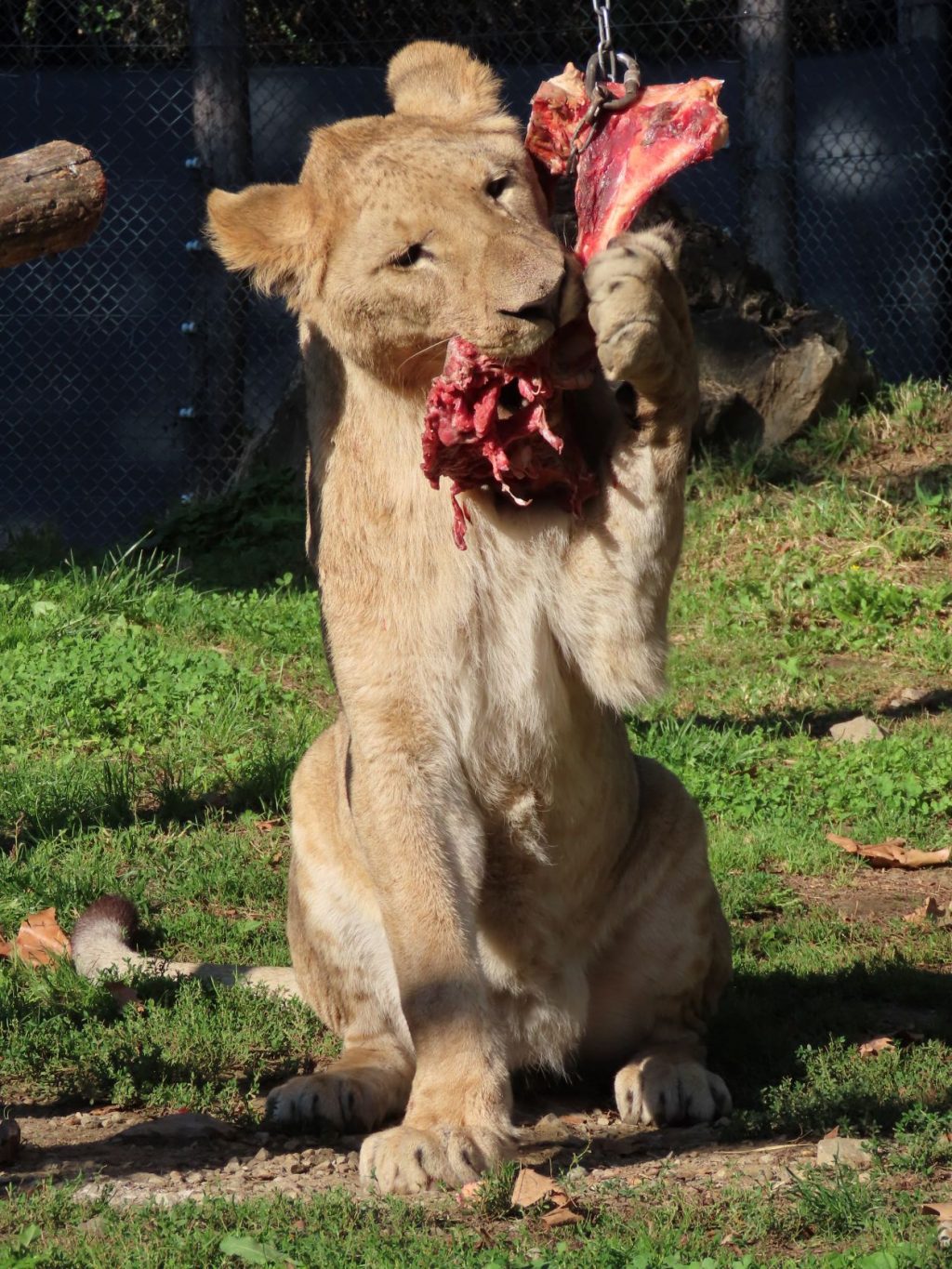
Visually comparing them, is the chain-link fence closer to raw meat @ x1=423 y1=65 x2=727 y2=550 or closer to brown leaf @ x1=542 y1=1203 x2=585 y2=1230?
raw meat @ x1=423 y1=65 x2=727 y2=550

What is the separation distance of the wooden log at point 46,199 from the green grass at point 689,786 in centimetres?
191

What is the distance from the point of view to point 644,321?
348 centimetres

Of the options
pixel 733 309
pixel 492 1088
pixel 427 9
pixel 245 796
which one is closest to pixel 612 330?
pixel 492 1088

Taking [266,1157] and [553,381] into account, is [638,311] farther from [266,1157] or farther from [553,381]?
[266,1157]

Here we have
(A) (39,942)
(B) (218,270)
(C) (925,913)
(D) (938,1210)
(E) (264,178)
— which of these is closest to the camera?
(D) (938,1210)

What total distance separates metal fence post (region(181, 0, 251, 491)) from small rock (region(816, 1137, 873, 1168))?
8782 mm

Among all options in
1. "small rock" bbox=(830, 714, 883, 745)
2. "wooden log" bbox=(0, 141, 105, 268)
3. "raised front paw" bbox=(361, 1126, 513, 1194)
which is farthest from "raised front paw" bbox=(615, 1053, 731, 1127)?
"small rock" bbox=(830, 714, 883, 745)

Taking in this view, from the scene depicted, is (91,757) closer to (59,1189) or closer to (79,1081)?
(79,1081)

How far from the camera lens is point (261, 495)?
35.6 ft

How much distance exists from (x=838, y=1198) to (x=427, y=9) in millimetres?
11657

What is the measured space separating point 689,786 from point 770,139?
642 centimetres

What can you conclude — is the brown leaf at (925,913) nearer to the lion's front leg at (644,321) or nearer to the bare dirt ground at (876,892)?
the bare dirt ground at (876,892)

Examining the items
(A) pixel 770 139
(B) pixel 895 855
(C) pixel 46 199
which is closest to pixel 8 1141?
(C) pixel 46 199

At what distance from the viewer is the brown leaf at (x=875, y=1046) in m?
4.20
